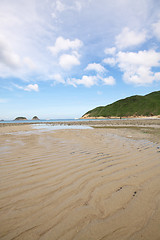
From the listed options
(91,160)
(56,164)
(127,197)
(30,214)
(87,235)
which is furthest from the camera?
(91,160)

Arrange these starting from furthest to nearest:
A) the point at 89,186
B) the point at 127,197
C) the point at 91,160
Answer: the point at 91,160 → the point at 89,186 → the point at 127,197

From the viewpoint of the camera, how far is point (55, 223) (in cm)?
195

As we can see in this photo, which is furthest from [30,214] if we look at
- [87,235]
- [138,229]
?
[138,229]

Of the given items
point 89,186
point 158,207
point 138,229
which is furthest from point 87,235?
point 158,207

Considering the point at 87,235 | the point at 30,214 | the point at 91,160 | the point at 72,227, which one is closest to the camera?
the point at 87,235

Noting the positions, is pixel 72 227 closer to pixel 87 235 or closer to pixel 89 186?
pixel 87 235

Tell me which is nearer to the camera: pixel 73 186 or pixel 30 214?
pixel 30 214

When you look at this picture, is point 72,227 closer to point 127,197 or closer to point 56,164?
point 127,197

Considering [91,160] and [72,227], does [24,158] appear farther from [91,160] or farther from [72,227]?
[72,227]

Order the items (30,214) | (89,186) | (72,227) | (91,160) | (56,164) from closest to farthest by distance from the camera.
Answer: (72,227), (30,214), (89,186), (56,164), (91,160)

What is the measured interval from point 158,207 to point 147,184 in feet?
2.77

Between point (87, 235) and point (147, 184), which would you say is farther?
point (147, 184)

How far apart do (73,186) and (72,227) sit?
1.16 m

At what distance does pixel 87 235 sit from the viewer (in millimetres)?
1755
